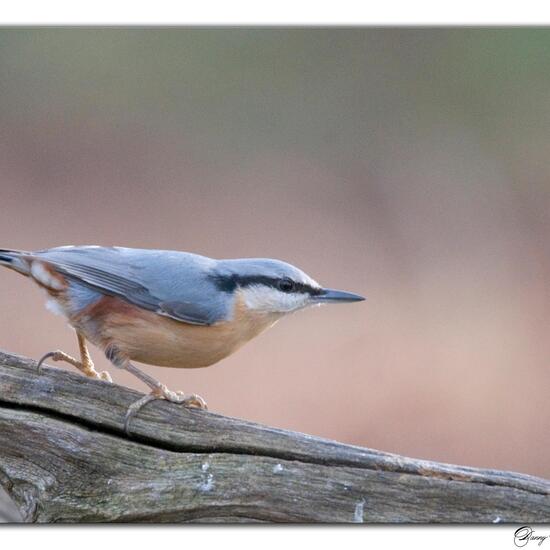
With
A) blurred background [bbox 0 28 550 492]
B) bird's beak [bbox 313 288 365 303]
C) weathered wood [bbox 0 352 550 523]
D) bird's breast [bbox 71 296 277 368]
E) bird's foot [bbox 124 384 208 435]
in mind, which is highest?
blurred background [bbox 0 28 550 492]

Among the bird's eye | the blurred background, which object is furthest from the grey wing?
the blurred background

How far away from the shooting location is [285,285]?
91.0 inches

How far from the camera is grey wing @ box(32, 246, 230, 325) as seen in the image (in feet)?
7.55

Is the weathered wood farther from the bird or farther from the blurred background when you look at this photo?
the blurred background

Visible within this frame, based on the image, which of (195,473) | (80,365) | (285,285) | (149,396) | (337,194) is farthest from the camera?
(337,194)

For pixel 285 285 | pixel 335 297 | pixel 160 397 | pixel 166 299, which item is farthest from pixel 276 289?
pixel 160 397

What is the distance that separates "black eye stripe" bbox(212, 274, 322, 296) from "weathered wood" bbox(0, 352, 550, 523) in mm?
363

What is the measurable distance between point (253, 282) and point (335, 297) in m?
0.22

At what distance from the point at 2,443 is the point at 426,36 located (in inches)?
64.8

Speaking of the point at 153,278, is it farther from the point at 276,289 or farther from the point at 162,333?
the point at 276,289

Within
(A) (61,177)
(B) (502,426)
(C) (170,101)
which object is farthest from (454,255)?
(A) (61,177)

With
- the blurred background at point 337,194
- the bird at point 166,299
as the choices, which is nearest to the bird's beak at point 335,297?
the bird at point 166,299

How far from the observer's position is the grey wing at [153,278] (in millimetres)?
2303

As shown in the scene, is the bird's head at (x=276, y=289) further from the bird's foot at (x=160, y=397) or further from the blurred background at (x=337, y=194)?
the blurred background at (x=337, y=194)
